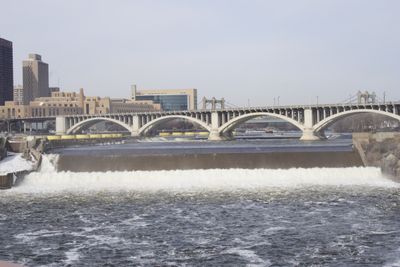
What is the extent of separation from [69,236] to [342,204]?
1524 centimetres

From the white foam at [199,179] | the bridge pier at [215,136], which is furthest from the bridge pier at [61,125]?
the white foam at [199,179]

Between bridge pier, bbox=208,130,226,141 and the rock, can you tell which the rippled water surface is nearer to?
the rock

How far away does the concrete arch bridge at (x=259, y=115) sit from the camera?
294 ft

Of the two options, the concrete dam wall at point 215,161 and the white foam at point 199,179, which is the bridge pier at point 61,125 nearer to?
the concrete dam wall at point 215,161

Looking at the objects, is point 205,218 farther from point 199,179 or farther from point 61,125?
point 61,125

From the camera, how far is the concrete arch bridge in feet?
294

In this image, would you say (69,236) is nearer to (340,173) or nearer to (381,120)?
(340,173)

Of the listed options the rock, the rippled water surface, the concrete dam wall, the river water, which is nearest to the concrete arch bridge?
the concrete dam wall

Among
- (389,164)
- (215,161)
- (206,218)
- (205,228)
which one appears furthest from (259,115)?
(205,228)

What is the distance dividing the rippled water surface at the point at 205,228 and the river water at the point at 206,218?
46 mm

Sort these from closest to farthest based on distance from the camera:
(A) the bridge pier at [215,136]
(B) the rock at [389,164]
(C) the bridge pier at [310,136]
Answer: (B) the rock at [389,164] < (C) the bridge pier at [310,136] < (A) the bridge pier at [215,136]

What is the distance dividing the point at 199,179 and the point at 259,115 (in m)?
65.2

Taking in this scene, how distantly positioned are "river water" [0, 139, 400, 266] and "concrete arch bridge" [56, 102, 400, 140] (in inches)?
1995

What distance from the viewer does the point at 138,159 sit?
4516 centimetres
